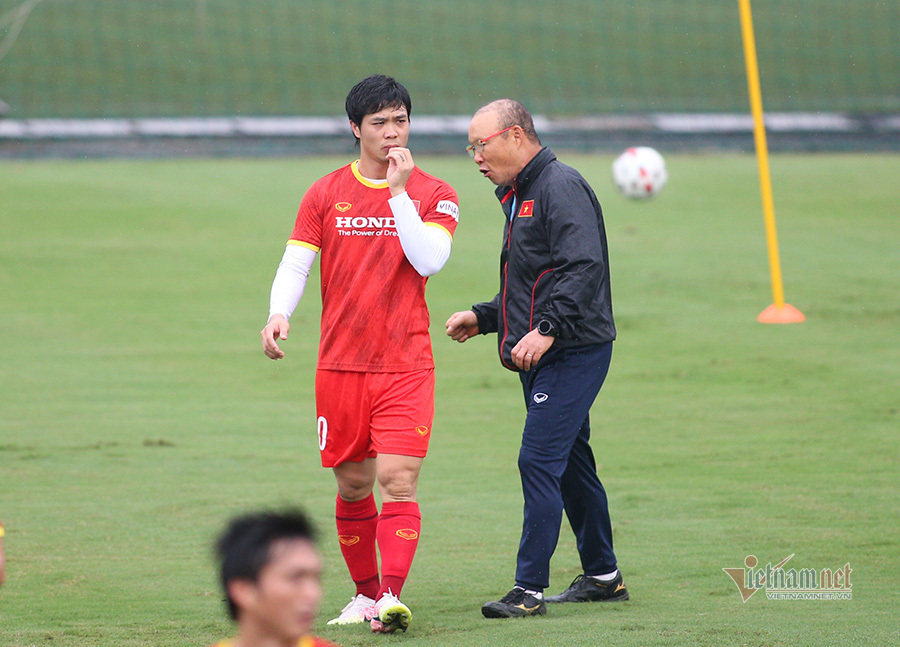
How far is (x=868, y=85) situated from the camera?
4081cm

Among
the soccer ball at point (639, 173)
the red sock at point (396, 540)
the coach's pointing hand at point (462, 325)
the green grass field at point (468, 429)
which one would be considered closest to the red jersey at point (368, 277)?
the coach's pointing hand at point (462, 325)

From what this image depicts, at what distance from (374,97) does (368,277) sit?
70 centimetres

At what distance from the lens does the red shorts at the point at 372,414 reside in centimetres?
477

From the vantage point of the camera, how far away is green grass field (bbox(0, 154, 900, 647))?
16.9 ft

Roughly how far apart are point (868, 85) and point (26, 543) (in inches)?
1536

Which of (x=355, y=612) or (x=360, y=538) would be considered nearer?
(x=355, y=612)

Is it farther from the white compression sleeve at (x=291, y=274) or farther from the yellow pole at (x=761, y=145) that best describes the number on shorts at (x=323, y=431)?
the yellow pole at (x=761, y=145)

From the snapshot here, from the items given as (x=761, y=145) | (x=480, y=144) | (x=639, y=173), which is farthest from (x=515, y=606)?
(x=639, y=173)

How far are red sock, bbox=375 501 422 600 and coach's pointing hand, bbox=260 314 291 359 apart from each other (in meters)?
0.72

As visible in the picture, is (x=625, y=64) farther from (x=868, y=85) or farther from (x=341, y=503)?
(x=341, y=503)

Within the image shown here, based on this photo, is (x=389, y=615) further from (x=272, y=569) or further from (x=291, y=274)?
(x=272, y=569)

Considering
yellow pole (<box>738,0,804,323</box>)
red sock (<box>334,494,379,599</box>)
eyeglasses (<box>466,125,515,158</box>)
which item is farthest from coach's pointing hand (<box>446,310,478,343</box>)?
yellow pole (<box>738,0,804,323</box>)

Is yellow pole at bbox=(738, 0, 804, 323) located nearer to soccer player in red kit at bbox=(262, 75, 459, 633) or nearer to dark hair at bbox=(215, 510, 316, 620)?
soccer player in red kit at bbox=(262, 75, 459, 633)

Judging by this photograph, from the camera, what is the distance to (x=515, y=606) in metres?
4.89
